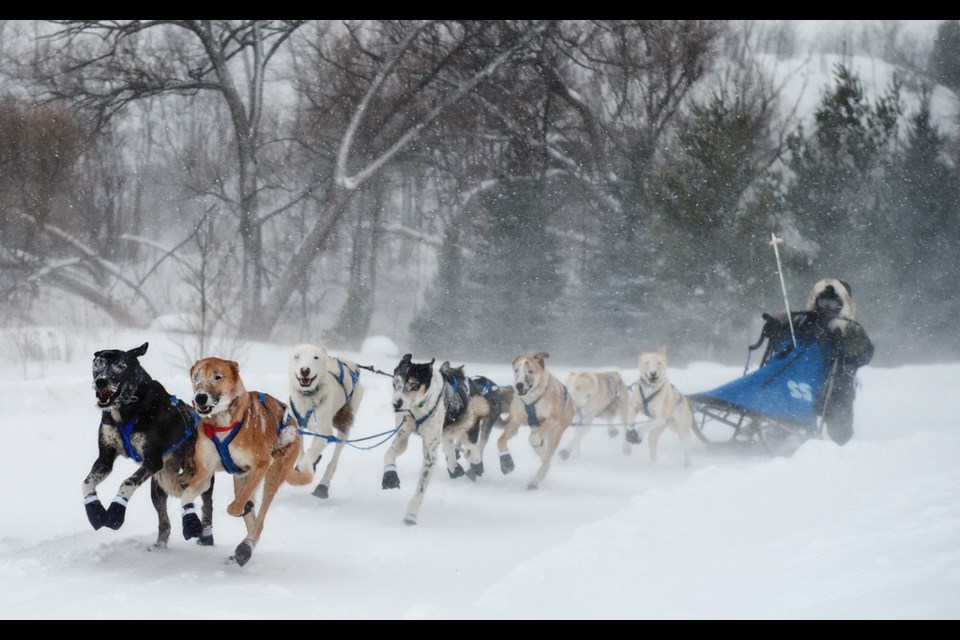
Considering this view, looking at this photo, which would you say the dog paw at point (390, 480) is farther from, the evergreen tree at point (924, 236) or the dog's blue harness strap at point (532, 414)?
the evergreen tree at point (924, 236)

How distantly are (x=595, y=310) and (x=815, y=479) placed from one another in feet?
51.4

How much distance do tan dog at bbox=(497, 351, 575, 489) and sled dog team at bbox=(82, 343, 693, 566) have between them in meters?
0.01

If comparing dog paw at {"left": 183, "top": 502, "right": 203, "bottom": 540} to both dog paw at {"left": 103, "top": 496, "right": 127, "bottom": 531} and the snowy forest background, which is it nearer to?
dog paw at {"left": 103, "top": 496, "right": 127, "bottom": 531}

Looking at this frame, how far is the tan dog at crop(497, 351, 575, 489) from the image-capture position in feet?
27.9

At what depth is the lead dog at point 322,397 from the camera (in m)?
7.13

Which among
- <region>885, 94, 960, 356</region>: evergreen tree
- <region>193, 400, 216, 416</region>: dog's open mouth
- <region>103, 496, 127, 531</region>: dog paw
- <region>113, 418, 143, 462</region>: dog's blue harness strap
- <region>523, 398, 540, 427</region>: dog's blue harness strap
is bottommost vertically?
<region>103, 496, 127, 531</region>: dog paw

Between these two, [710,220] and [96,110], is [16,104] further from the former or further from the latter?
[710,220]

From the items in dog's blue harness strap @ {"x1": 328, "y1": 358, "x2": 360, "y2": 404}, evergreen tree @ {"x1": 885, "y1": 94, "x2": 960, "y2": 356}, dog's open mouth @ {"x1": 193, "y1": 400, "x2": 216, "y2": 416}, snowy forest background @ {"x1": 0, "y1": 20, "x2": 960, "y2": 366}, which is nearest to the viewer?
dog's open mouth @ {"x1": 193, "y1": 400, "x2": 216, "y2": 416}

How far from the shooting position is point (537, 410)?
863 centimetres

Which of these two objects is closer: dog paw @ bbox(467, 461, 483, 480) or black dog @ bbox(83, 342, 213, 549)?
black dog @ bbox(83, 342, 213, 549)

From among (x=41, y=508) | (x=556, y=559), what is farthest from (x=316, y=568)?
(x=41, y=508)

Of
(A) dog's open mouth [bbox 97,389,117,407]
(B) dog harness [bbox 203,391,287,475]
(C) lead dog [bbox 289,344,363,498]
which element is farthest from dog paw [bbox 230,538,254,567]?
(C) lead dog [bbox 289,344,363,498]

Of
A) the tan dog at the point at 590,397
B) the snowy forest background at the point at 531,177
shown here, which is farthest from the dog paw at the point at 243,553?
the snowy forest background at the point at 531,177

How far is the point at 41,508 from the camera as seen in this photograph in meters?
7.66
